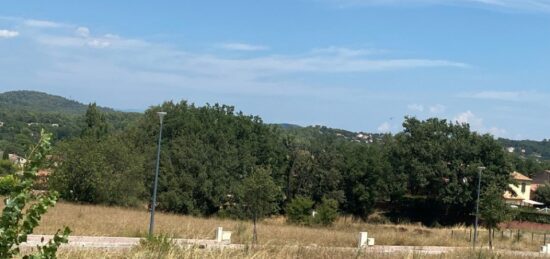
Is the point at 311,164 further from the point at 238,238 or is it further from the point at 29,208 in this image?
the point at 29,208

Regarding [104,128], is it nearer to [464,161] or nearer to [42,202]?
[464,161]

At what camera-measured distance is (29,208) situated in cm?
401

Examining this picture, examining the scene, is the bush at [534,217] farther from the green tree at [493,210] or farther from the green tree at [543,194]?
the green tree at [543,194]

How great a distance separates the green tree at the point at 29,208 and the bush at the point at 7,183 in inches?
1.0

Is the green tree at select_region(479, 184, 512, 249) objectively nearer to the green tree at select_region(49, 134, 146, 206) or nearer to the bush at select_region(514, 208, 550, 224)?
the green tree at select_region(49, 134, 146, 206)

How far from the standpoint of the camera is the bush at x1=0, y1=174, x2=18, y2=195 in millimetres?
3758

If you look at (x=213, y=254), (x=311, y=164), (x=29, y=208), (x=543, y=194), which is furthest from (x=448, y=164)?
(x=29, y=208)

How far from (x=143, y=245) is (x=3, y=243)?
766 centimetres

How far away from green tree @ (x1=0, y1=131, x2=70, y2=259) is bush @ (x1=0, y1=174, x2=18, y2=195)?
0.03m

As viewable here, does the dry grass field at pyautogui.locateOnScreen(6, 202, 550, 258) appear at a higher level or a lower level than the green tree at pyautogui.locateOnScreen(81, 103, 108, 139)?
lower

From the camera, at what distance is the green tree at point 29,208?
3863mm

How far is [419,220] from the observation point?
238 feet

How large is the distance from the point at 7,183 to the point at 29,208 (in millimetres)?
313

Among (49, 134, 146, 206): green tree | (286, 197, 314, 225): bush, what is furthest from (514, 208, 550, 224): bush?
(49, 134, 146, 206): green tree
